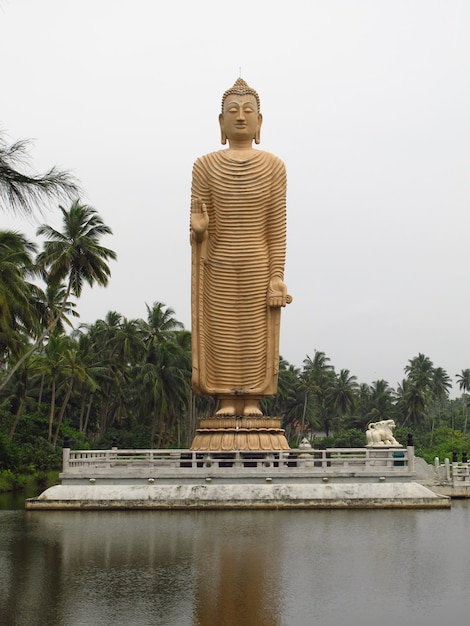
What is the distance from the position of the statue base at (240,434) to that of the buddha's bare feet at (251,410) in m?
0.46

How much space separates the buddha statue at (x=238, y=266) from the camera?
30.5 m

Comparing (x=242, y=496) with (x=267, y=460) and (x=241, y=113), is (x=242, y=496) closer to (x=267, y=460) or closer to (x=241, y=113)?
(x=267, y=460)

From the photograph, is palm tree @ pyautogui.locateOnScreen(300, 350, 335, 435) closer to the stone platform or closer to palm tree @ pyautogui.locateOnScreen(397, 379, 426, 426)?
palm tree @ pyautogui.locateOnScreen(397, 379, 426, 426)

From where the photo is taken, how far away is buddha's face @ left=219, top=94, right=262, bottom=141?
3084 cm

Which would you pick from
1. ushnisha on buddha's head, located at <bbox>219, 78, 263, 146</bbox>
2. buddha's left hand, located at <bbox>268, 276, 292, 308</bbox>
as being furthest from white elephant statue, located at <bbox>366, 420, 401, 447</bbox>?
ushnisha on buddha's head, located at <bbox>219, 78, 263, 146</bbox>

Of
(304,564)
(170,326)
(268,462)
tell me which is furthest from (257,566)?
(170,326)

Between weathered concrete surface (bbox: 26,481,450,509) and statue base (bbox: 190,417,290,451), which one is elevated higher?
statue base (bbox: 190,417,290,451)

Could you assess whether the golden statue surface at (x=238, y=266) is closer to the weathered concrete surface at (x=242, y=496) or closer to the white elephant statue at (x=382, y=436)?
the white elephant statue at (x=382, y=436)

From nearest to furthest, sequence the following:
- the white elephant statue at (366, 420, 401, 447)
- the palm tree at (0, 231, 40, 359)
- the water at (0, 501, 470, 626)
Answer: the water at (0, 501, 470, 626) < the palm tree at (0, 231, 40, 359) < the white elephant statue at (366, 420, 401, 447)

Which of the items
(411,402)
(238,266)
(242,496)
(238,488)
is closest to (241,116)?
(238,266)

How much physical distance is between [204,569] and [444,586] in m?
3.79

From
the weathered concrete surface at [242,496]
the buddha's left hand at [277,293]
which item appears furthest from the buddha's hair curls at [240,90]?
the weathered concrete surface at [242,496]

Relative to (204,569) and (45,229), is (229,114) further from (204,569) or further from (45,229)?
(204,569)

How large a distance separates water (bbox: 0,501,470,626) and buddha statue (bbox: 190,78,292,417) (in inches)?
375
